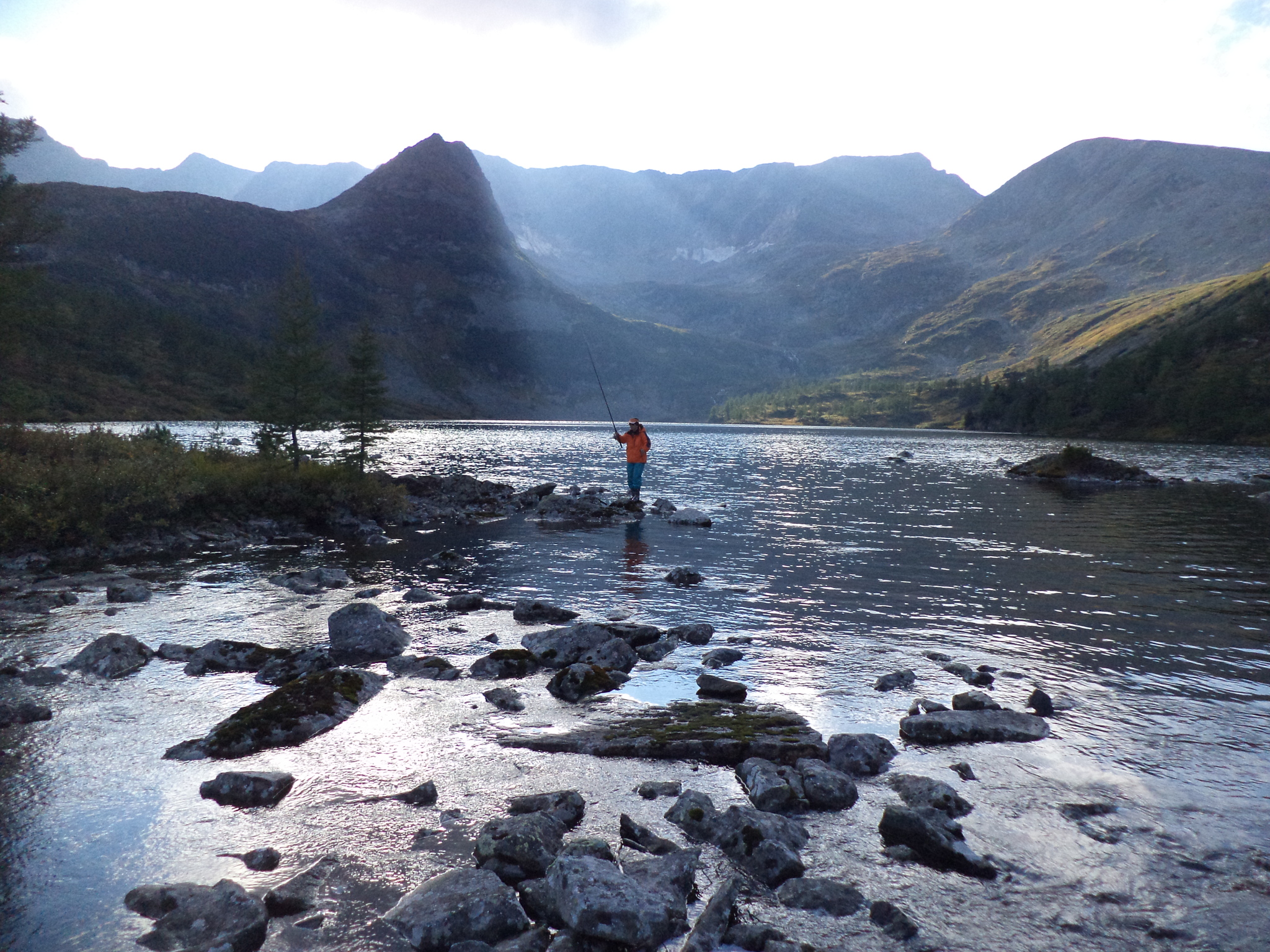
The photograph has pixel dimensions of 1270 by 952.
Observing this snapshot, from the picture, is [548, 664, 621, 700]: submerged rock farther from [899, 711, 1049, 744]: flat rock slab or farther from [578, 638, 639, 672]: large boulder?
[899, 711, 1049, 744]: flat rock slab

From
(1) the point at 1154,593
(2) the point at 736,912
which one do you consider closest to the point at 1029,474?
(1) the point at 1154,593

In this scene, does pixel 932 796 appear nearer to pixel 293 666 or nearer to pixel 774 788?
pixel 774 788

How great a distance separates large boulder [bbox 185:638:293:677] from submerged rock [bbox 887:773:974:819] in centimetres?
1060

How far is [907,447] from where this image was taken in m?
111

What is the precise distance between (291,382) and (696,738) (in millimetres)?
34236

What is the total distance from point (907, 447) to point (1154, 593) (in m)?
96.6

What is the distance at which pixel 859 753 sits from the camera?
9.16 metres

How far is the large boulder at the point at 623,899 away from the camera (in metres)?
5.78

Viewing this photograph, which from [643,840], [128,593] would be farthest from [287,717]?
[128,593]

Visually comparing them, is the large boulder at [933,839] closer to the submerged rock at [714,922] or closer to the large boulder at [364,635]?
the submerged rock at [714,922]

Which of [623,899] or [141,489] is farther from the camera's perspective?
[141,489]

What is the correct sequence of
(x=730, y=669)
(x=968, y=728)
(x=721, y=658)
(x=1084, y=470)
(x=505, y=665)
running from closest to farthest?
(x=968, y=728)
(x=505, y=665)
(x=730, y=669)
(x=721, y=658)
(x=1084, y=470)

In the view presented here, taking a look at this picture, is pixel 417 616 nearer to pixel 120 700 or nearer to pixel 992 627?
pixel 120 700

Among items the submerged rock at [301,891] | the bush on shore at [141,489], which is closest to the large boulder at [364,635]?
the submerged rock at [301,891]
